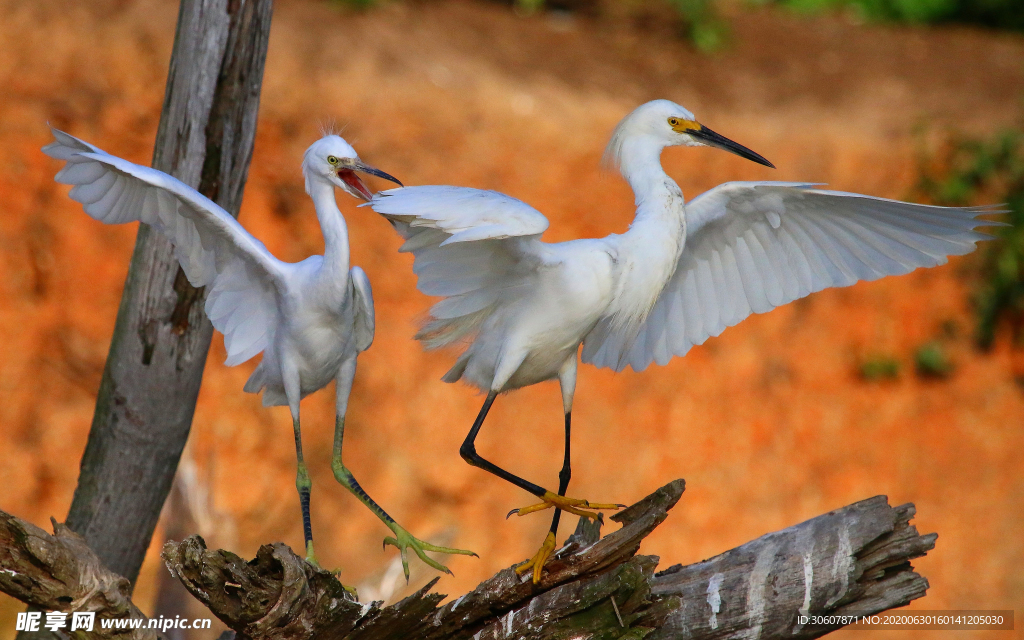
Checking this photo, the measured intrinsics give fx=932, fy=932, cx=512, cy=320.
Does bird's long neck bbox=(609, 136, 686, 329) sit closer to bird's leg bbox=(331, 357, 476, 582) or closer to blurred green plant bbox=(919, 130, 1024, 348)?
bird's leg bbox=(331, 357, 476, 582)

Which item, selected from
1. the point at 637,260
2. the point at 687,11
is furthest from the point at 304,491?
the point at 687,11

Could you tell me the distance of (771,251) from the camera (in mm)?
3631

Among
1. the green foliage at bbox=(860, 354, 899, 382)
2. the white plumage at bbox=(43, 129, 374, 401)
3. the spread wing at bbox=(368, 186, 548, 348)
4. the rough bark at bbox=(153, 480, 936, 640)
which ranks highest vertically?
the green foliage at bbox=(860, 354, 899, 382)

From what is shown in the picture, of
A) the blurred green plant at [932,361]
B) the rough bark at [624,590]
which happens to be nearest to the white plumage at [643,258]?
the rough bark at [624,590]

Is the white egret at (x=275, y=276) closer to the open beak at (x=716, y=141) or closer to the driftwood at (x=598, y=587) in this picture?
the driftwood at (x=598, y=587)

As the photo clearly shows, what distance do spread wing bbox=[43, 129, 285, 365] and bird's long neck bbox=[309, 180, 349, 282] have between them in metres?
0.19

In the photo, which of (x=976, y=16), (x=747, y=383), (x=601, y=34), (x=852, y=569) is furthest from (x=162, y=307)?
(x=976, y=16)

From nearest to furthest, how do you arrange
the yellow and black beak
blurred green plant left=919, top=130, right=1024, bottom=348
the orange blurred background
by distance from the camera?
the yellow and black beak → the orange blurred background → blurred green plant left=919, top=130, right=1024, bottom=348

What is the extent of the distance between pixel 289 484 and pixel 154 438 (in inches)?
112

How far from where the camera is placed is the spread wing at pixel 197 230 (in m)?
2.87

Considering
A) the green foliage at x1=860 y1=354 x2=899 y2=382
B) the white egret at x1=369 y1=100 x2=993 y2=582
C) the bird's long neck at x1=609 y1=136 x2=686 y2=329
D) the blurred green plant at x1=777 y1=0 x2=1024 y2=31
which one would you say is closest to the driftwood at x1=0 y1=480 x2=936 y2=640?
the white egret at x1=369 y1=100 x2=993 y2=582

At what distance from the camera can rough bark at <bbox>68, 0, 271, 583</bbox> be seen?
381 cm

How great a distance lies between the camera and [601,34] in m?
8.51

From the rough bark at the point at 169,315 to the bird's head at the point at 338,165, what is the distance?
2.74ft
